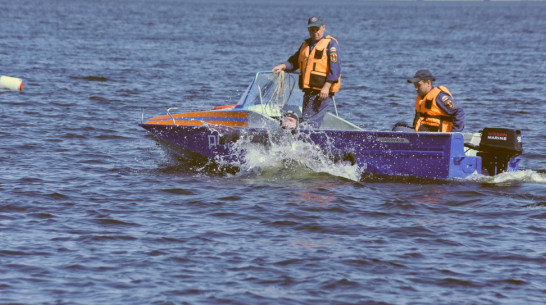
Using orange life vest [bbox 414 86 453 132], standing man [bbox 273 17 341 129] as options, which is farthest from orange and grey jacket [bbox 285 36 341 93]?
orange life vest [bbox 414 86 453 132]

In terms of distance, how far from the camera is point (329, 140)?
38.8 feet

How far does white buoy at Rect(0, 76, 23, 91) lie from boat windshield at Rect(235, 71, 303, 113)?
10410 millimetres

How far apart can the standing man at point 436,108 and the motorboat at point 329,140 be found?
1.15 feet

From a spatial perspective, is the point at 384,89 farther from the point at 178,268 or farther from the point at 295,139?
the point at 178,268

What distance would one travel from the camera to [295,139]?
11992mm

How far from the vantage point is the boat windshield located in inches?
513

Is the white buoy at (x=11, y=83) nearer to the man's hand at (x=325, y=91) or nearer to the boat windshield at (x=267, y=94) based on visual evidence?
the boat windshield at (x=267, y=94)

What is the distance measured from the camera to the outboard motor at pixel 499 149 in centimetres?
1148

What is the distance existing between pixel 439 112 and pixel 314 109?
1.76 metres

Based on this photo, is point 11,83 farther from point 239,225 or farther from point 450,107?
point 239,225

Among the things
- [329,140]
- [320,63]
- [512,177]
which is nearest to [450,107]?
[512,177]

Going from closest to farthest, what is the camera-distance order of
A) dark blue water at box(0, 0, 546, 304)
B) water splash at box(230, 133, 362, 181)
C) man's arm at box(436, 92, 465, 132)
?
dark blue water at box(0, 0, 546, 304) → man's arm at box(436, 92, 465, 132) → water splash at box(230, 133, 362, 181)

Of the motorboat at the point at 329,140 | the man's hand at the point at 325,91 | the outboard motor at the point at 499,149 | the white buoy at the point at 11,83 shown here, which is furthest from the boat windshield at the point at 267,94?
the white buoy at the point at 11,83

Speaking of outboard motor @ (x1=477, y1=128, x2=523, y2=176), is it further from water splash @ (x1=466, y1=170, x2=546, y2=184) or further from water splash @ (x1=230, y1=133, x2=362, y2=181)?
water splash @ (x1=230, y1=133, x2=362, y2=181)
